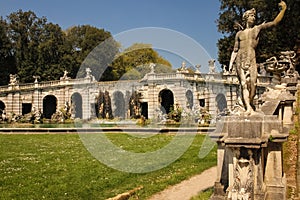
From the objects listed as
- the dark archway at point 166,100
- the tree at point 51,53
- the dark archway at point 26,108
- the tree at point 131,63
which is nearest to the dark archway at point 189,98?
the dark archway at point 166,100

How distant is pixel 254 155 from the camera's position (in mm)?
4473

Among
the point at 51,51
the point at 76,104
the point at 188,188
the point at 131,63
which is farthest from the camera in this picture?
the point at 131,63

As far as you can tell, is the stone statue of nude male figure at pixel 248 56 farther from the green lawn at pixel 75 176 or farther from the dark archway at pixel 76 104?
the dark archway at pixel 76 104

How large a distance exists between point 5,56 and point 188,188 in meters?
46.0

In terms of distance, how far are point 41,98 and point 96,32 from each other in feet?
46.4

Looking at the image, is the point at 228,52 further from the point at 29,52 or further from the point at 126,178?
the point at 29,52

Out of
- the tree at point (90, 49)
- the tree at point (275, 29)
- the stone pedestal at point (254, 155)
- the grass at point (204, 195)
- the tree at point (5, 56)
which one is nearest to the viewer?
the stone pedestal at point (254, 155)

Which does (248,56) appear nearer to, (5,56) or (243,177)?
(243,177)

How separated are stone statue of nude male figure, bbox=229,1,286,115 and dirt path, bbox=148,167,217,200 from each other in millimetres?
2843

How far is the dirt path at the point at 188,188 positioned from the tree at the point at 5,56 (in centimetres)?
4396

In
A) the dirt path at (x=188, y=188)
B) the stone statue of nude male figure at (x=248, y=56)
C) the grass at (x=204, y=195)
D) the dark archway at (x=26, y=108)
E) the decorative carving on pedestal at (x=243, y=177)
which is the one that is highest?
the stone statue of nude male figure at (x=248, y=56)

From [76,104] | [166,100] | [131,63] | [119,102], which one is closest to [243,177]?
[166,100]

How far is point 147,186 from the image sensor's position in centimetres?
765

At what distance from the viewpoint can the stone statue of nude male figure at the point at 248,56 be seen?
499 cm
